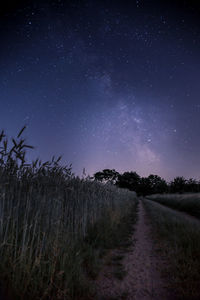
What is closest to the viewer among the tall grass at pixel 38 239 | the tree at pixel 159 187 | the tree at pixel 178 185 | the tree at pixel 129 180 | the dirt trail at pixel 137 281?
the tall grass at pixel 38 239

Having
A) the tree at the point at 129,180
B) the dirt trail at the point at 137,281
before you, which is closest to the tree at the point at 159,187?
the tree at the point at 129,180

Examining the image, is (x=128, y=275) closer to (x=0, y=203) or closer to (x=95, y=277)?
(x=95, y=277)

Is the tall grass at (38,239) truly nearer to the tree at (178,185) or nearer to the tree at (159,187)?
the tree at (178,185)

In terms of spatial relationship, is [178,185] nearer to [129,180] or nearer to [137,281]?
[129,180]

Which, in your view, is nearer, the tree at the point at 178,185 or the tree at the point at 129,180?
the tree at the point at 178,185

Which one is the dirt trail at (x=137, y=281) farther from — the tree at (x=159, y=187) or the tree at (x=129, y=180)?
the tree at (x=129, y=180)

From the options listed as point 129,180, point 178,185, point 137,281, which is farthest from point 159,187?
point 137,281

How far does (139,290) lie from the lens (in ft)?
9.93

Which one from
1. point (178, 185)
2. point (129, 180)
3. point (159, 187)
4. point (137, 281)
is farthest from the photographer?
point (129, 180)

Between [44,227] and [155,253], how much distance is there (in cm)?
368

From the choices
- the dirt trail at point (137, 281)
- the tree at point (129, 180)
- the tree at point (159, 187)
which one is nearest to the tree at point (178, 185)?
the tree at point (159, 187)

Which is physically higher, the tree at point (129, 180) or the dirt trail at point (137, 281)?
the tree at point (129, 180)

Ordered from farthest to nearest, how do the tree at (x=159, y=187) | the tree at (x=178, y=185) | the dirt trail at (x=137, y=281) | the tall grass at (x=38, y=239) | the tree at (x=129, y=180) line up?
the tree at (x=129, y=180)
the tree at (x=159, y=187)
the tree at (x=178, y=185)
the dirt trail at (x=137, y=281)
the tall grass at (x=38, y=239)

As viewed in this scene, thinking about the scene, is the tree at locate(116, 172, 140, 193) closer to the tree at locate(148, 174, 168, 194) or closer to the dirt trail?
the tree at locate(148, 174, 168, 194)
